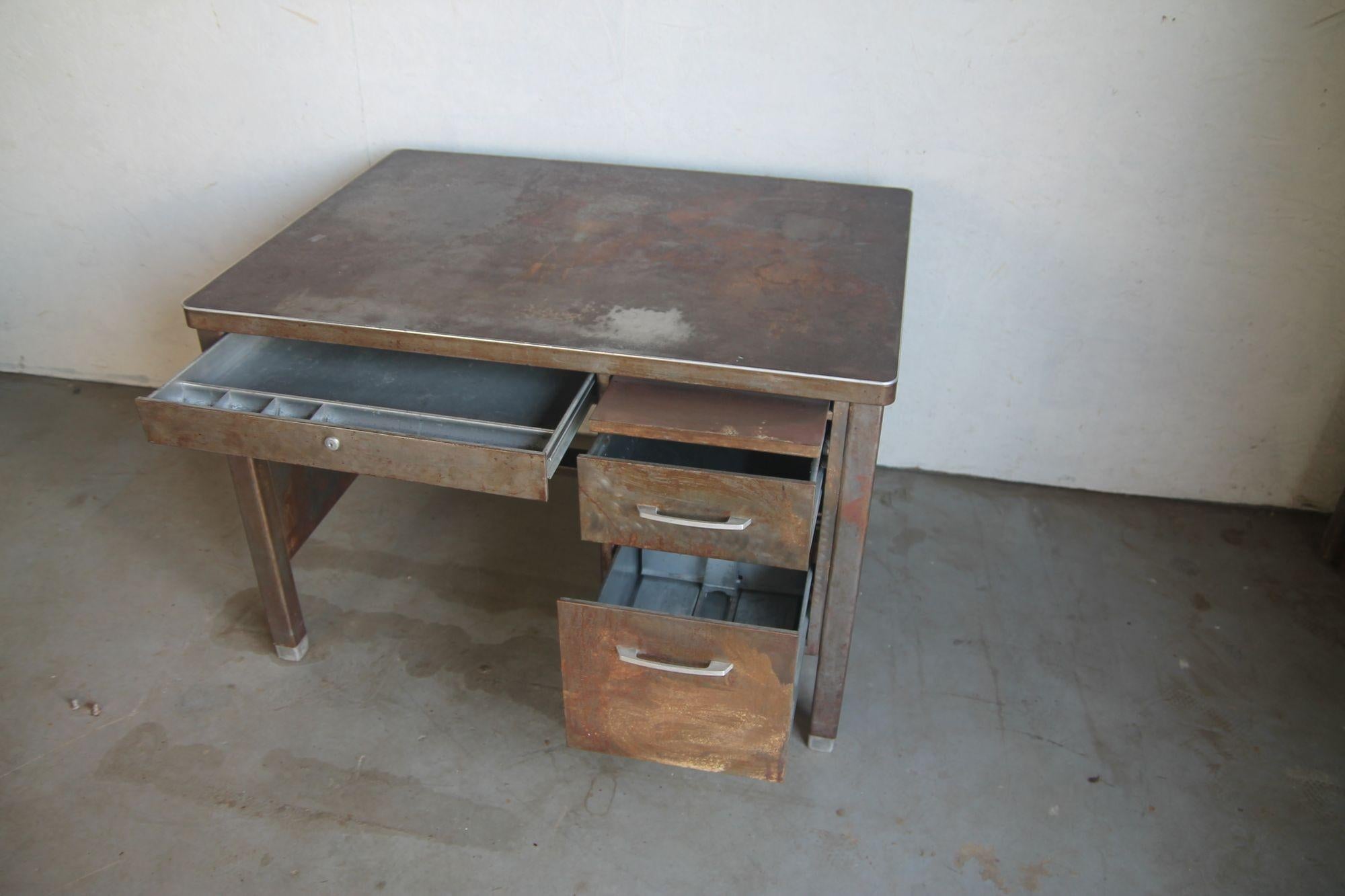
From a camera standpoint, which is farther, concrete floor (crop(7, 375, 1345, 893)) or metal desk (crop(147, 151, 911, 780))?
concrete floor (crop(7, 375, 1345, 893))

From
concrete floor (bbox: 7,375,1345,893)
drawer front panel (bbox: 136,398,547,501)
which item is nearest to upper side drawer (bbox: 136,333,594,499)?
drawer front panel (bbox: 136,398,547,501)

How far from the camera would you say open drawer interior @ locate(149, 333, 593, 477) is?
156 cm

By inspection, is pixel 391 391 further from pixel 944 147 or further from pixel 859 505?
pixel 944 147

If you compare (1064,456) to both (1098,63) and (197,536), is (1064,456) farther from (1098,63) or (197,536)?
(197,536)

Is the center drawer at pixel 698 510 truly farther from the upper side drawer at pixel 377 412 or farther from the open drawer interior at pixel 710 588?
the open drawer interior at pixel 710 588

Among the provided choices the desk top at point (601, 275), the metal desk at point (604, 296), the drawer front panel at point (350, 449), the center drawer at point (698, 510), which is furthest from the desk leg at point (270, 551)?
the center drawer at point (698, 510)

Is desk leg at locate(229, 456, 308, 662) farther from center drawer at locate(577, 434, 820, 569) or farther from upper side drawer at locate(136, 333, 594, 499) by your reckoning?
center drawer at locate(577, 434, 820, 569)

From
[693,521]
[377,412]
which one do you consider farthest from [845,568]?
[377,412]

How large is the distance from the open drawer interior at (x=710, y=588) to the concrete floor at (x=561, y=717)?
9.2 inches

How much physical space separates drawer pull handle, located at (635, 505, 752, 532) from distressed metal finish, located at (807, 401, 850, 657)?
0.50 ft

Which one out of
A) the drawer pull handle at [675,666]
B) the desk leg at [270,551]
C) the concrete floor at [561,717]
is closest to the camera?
the drawer pull handle at [675,666]

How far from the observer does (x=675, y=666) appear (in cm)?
158

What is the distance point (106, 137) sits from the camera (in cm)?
249

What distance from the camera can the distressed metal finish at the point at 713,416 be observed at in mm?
1445
